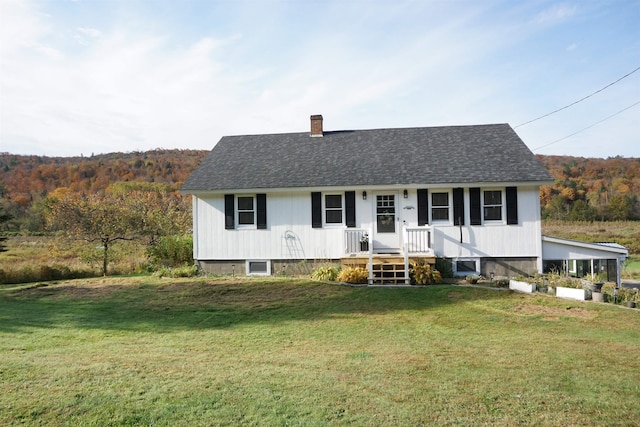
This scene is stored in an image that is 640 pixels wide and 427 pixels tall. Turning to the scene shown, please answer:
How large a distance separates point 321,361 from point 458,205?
1035cm

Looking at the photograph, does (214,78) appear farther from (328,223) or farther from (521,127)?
(521,127)

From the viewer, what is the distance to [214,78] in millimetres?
17141

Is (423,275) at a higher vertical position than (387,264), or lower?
lower

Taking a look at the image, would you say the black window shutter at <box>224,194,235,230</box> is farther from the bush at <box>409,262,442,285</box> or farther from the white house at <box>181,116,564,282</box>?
the bush at <box>409,262,442,285</box>

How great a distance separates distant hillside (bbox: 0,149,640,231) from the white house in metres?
26.7

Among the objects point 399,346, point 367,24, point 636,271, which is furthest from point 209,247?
point 636,271

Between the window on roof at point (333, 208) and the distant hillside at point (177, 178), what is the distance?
28.6 metres

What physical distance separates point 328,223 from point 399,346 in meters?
8.87

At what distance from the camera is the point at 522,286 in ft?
42.7

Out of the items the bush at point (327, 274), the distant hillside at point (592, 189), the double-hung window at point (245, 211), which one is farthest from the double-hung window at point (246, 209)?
the distant hillside at point (592, 189)

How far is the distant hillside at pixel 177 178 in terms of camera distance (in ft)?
142

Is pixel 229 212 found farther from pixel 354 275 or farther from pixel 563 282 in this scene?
pixel 563 282

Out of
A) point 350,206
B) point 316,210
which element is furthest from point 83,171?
point 350,206

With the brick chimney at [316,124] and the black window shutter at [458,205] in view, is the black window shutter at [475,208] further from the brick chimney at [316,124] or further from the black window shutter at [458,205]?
the brick chimney at [316,124]
